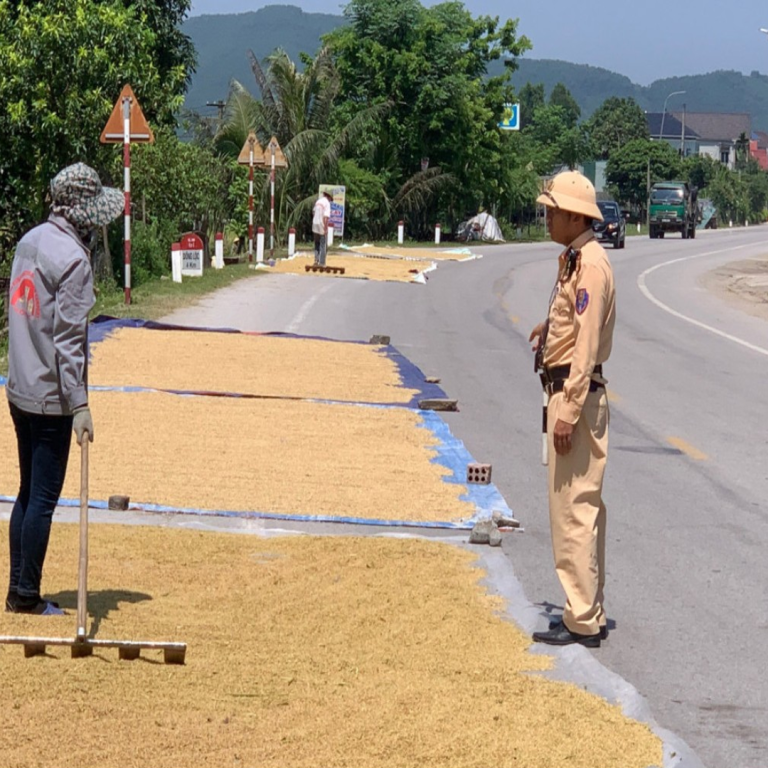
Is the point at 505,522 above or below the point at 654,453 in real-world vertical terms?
above

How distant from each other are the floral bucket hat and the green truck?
64.1 m

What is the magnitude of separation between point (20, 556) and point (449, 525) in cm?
287

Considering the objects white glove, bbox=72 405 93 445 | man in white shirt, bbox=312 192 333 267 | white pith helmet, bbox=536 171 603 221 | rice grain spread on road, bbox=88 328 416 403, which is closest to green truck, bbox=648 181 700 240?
man in white shirt, bbox=312 192 333 267

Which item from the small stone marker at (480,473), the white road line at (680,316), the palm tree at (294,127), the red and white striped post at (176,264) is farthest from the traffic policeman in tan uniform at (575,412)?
the palm tree at (294,127)

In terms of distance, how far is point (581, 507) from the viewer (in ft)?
21.2

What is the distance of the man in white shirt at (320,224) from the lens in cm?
3133

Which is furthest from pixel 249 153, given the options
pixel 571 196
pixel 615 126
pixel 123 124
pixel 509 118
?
pixel 615 126

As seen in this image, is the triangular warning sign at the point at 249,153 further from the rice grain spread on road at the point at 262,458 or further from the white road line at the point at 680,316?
the rice grain spread on road at the point at 262,458

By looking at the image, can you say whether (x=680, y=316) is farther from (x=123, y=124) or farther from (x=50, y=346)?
(x=50, y=346)

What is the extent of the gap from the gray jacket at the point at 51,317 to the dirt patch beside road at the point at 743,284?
21240mm

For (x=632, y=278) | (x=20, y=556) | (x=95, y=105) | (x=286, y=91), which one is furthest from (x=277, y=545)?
(x=286, y=91)

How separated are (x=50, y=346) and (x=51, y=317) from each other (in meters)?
0.13

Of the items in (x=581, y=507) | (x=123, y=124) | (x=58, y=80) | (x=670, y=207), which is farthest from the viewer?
(x=670, y=207)

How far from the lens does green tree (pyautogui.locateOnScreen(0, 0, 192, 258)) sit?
2362cm
